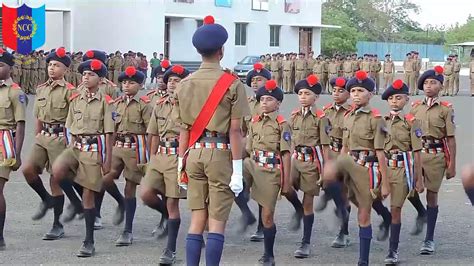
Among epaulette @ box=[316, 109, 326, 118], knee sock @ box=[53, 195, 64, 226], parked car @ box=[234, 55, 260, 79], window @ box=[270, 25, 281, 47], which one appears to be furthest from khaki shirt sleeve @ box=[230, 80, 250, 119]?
window @ box=[270, 25, 281, 47]

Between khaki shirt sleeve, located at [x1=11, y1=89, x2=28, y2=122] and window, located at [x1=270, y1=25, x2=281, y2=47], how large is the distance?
4547cm

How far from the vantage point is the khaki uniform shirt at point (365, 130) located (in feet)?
24.9

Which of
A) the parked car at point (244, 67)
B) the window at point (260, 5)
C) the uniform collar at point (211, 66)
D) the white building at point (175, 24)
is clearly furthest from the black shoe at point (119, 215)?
the window at point (260, 5)

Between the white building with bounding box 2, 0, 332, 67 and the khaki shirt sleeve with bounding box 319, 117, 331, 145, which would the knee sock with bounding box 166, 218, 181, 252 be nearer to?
the khaki shirt sleeve with bounding box 319, 117, 331, 145

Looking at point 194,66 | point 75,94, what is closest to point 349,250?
point 75,94

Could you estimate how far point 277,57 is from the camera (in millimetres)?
39125

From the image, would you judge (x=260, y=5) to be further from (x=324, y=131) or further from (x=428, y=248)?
(x=428, y=248)

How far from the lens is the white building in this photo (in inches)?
1636

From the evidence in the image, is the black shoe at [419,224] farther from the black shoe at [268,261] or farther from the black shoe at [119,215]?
the black shoe at [119,215]

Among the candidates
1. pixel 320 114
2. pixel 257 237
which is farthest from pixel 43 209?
pixel 320 114

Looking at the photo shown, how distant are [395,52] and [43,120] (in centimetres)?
7091

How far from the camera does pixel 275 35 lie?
176ft

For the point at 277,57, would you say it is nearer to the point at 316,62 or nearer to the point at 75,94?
the point at 316,62

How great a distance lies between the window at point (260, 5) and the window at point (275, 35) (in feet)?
5.86
